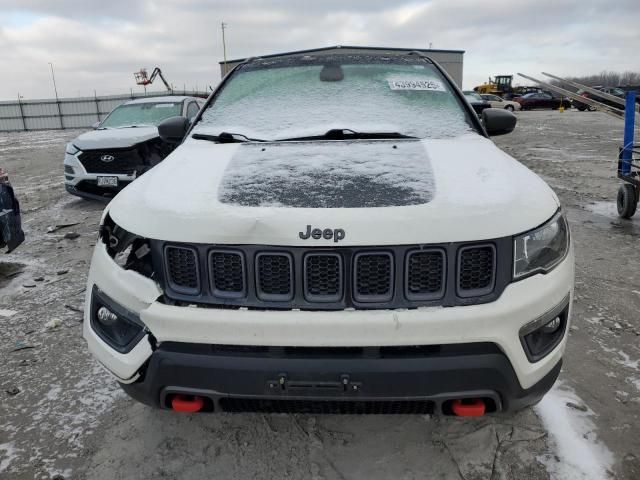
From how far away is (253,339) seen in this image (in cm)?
176

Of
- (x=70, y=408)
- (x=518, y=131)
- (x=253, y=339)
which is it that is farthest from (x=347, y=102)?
(x=518, y=131)

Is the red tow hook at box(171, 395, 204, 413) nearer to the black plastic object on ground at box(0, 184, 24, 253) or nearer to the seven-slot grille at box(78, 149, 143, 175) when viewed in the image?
the black plastic object on ground at box(0, 184, 24, 253)

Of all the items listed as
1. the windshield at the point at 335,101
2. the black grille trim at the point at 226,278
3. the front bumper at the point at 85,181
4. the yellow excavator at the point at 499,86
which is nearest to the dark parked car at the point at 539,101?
the yellow excavator at the point at 499,86

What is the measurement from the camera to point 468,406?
183cm

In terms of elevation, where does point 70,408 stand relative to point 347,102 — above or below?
below

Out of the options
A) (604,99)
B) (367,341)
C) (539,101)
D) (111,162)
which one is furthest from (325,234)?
(539,101)

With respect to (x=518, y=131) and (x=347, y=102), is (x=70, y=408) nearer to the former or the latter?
(x=347, y=102)

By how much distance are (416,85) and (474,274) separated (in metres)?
1.74

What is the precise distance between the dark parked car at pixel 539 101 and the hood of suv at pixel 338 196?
38722 millimetres

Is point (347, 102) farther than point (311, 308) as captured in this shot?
Yes

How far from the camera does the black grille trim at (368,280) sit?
5.81 feet

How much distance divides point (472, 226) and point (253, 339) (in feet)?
2.83

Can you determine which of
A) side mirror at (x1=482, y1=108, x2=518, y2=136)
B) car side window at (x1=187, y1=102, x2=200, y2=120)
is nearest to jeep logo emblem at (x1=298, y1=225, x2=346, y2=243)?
side mirror at (x1=482, y1=108, x2=518, y2=136)

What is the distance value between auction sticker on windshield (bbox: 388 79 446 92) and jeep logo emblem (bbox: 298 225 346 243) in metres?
1.69
